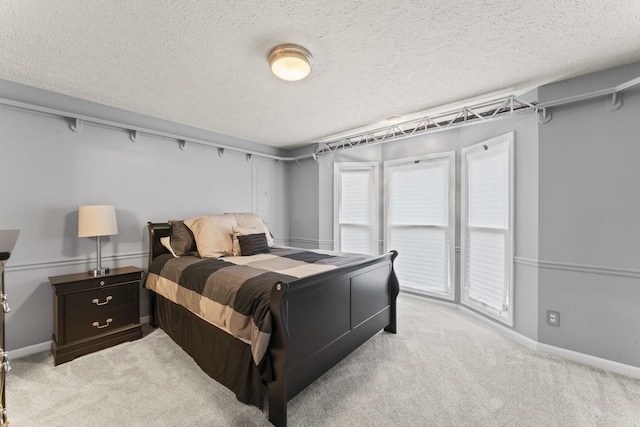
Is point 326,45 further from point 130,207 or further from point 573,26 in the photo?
point 130,207

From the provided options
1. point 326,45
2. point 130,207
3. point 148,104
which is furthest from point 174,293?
point 326,45

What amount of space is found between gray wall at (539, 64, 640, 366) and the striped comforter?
188 cm

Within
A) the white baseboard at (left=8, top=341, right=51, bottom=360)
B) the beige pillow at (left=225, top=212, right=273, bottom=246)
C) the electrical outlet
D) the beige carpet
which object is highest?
the beige pillow at (left=225, top=212, right=273, bottom=246)

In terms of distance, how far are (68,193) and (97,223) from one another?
53 centimetres

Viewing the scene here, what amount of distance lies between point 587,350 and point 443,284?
1.59 meters

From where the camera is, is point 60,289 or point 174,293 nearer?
point 60,289

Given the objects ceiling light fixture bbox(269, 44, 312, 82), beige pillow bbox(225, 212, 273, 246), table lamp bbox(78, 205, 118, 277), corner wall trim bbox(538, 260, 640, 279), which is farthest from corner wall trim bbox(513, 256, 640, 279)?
table lamp bbox(78, 205, 118, 277)

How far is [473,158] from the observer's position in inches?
134

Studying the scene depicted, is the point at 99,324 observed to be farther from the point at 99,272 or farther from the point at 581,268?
the point at 581,268

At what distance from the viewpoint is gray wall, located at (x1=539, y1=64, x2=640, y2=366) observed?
217cm

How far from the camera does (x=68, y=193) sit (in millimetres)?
2670

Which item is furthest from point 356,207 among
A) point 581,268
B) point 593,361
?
point 593,361

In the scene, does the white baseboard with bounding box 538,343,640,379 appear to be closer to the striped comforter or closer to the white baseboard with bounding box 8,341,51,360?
the striped comforter

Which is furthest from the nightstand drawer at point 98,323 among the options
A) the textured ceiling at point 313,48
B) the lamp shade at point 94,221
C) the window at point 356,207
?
the window at point 356,207
